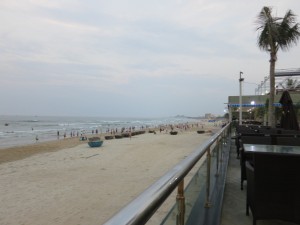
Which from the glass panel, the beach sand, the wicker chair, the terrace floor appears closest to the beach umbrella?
the terrace floor

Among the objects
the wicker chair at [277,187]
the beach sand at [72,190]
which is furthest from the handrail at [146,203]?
the beach sand at [72,190]

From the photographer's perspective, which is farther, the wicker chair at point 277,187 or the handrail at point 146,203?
the wicker chair at point 277,187

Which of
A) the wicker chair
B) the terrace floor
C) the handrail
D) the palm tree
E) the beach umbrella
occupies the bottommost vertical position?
the terrace floor

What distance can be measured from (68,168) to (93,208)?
28.6ft

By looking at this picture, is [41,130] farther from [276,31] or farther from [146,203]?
[146,203]

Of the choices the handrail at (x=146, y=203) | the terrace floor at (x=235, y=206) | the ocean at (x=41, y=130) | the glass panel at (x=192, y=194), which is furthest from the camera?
the ocean at (x=41, y=130)

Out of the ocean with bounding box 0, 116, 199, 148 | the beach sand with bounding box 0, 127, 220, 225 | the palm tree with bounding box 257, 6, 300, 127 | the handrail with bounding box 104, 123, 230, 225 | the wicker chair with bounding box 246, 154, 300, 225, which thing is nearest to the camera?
the handrail with bounding box 104, 123, 230, 225

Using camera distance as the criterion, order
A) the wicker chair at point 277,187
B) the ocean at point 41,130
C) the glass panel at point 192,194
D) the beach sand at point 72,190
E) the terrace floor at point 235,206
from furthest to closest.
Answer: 1. the ocean at point 41,130
2. the beach sand at point 72,190
3. the terrace floor at point 235,206
4. the wicker chair at point 277,187
5. the glass panel at point 192,194

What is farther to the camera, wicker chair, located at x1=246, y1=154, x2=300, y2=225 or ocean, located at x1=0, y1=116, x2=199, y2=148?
ocean, located at x1=0, y1=116, x2=199, y2=148

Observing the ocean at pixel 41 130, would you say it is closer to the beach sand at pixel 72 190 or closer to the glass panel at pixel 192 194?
the beach sand at pixel 72 190

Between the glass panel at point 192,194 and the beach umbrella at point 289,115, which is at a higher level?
the beach umbrella at point 289,115

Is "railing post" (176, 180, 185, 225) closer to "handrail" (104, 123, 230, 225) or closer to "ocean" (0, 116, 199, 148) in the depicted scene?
"handrail" (104, 123, 230, 225)

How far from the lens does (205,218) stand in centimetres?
298

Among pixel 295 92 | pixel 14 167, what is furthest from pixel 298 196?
pixel 295 92
